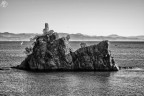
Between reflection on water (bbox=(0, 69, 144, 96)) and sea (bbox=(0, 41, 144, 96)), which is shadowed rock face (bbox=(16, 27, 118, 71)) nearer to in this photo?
sea (bbox=(0, 41, 144, 96))

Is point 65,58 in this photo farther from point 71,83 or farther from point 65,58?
point 71,83

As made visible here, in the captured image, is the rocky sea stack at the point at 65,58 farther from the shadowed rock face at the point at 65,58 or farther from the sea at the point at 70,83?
the sea at the point at 70,83

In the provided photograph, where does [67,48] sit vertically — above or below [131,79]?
above

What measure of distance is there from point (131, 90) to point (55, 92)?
60.5ft

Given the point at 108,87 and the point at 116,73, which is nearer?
the point at 108,87

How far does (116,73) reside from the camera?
353 feet

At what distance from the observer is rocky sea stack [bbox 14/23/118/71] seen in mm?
112000

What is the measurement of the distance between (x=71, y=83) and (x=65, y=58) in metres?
24.4

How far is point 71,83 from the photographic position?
88625 mm

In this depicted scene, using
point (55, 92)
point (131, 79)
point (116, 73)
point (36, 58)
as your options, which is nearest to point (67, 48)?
point (36, 58)

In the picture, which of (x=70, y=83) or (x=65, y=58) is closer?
(x=70, y=83)

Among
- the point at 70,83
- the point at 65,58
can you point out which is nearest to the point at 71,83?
the point at 70,83

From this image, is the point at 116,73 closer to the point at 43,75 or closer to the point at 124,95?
the point at 43,75

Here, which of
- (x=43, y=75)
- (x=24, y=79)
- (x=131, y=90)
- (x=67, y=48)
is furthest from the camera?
(x=67, y=48)
